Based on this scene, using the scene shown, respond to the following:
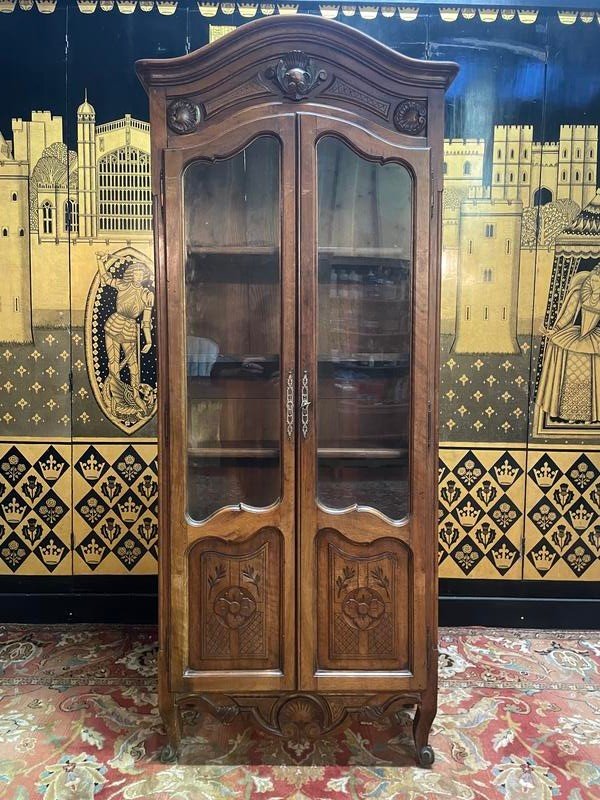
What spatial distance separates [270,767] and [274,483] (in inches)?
34.5

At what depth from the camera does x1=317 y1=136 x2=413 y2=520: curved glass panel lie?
179cm

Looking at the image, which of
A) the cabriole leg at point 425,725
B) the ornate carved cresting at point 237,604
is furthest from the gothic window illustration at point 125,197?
the cabriole leg at point 425,725

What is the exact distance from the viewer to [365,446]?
73.3 inches

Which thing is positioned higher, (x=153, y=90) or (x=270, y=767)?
(x=153, y=90)

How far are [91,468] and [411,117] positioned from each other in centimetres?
196

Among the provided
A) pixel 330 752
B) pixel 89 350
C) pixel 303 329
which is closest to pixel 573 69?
pixel 303 329

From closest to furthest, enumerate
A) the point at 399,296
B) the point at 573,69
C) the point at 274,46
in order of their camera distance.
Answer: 1. the point at 274,46
2. the point at 399,296
3. the point at 573,69

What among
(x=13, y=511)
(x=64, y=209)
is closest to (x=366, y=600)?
(x=13, y=511)

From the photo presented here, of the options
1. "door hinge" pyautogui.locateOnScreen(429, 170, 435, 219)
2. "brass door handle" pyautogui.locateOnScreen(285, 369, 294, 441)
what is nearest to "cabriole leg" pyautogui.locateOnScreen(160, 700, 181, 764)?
"brass door handle" pyautogui.locateOnScreen(285, 369, 294, 441)

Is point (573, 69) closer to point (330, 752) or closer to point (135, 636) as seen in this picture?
point (330, 752)

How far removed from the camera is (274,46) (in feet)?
5.56

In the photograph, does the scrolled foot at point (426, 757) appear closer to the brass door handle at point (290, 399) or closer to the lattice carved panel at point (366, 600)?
the lattice carved panel at point (366, 600)

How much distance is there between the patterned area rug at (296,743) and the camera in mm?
1733

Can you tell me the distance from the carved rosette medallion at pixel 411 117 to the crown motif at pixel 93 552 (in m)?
2.14
